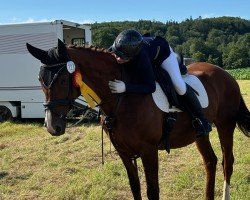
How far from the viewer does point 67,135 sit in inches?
424

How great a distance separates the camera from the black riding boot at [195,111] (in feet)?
14.8

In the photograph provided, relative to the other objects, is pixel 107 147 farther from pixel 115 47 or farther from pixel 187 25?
pixel 187 25

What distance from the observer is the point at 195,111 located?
15.0 ft

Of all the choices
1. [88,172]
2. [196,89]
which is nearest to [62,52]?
[196,89]

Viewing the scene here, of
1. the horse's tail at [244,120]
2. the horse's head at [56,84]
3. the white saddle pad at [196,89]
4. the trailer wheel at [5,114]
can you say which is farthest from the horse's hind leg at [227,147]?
the trailer wheel at [5,114]

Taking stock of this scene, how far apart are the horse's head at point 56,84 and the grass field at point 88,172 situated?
2.23m

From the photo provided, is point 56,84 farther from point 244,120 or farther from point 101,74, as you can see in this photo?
point 244,120

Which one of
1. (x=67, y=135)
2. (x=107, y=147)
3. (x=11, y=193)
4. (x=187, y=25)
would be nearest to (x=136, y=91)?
(x=11, y=193)

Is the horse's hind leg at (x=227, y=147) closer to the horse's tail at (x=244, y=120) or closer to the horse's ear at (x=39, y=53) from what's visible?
the horse's tail at (x=244, y=120)

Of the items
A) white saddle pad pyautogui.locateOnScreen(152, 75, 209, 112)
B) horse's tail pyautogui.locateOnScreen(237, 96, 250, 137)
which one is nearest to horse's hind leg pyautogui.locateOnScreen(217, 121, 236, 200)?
horse's tail pyautogui.locateOnScreen(237, 96, 250, 137)

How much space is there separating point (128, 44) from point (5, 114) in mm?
10960

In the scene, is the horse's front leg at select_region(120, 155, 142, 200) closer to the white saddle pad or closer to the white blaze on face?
the white saddle pad

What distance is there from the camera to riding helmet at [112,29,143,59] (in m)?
3.86

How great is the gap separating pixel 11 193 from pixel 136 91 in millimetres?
3232
